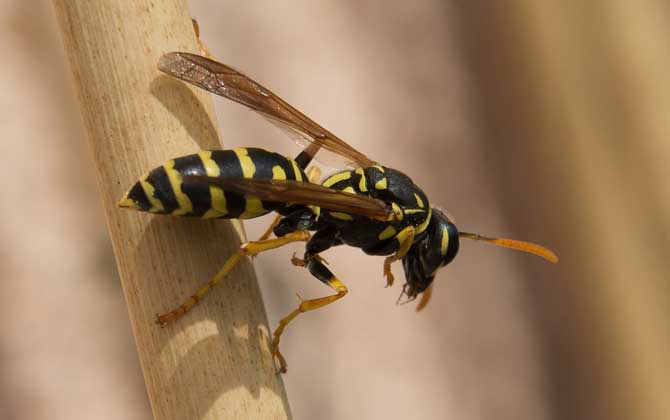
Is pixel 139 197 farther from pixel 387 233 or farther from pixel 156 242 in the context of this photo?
pixel 387 233

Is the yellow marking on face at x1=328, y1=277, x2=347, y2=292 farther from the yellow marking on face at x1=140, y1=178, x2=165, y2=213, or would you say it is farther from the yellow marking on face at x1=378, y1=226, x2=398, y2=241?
the yellow marking on face at x1=140, y1=178, x2=165, y2=213

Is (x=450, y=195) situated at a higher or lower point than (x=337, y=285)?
higher

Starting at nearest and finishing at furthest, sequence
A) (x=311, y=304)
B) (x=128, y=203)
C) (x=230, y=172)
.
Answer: (x=128, y=203), (x=230, y=172), (x=311, y=304)

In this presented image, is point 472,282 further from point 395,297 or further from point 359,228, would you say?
point 359,228

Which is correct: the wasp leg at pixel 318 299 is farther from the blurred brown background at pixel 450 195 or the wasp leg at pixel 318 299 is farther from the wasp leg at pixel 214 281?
the blurred brown background at pixel 450 195

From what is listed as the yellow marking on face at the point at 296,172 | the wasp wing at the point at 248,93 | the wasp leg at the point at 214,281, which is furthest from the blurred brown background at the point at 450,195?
the wasp leg at the point at 214,281

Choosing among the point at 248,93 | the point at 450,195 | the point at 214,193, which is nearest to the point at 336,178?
the point at 248,93

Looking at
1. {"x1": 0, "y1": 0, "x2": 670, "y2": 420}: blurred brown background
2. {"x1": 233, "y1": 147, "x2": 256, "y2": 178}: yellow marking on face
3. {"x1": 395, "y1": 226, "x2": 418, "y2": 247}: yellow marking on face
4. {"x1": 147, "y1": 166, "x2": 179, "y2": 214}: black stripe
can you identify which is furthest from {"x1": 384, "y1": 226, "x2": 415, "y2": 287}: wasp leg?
{"x1": 0, "y1": 0, "x2": 670, "y2": 420}: blurred brown background
